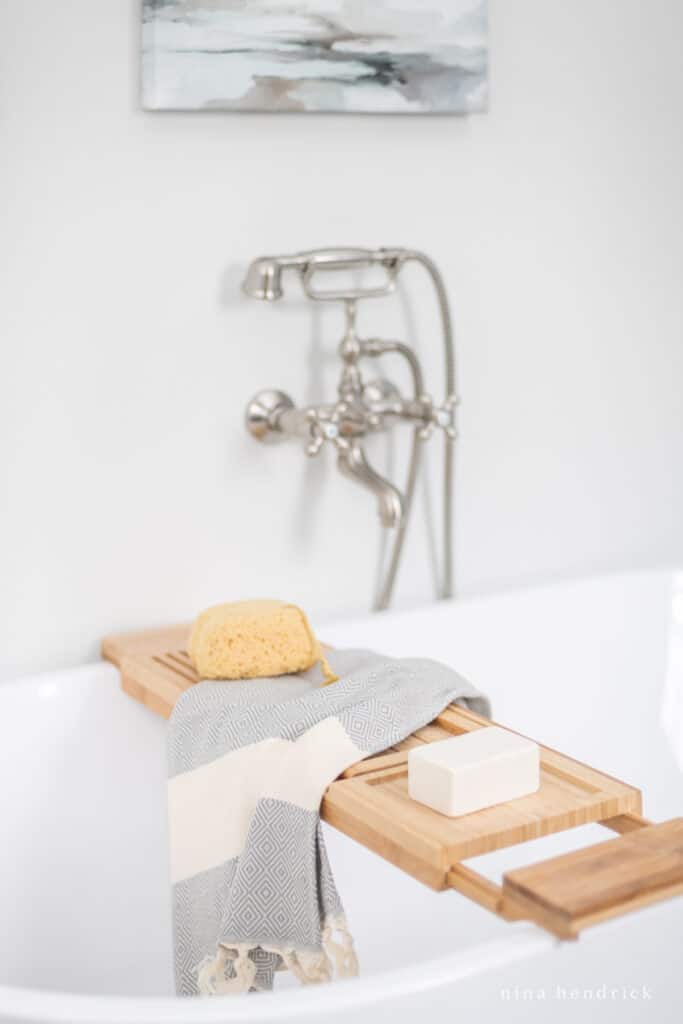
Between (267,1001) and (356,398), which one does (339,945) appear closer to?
(267,1001)

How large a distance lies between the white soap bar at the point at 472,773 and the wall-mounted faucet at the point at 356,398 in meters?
0.63

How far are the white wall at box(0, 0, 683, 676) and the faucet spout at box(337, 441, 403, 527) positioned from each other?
96 millimetres

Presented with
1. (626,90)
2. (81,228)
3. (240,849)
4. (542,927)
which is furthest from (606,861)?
(626,90)

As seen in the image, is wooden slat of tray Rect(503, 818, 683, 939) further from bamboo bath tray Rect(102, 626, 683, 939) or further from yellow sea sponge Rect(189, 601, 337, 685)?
yellow sea sponge Rect(189, 601, 337, 685)

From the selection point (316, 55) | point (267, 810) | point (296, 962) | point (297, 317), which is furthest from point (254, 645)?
point (316, 55)

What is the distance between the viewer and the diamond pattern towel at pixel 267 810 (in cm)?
129

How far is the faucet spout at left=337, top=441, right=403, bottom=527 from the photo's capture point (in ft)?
6.08

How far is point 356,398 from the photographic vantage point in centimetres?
197

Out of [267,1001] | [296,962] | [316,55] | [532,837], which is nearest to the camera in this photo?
[267,1001]

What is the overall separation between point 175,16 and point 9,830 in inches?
44.2

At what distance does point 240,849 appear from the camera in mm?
1350

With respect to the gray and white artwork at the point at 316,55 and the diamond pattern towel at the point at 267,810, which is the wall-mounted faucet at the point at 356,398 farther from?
the diamond pattern towel at the point at 267,810

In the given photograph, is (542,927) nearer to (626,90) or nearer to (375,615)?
(375,615)

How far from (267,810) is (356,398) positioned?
0.82 meters
